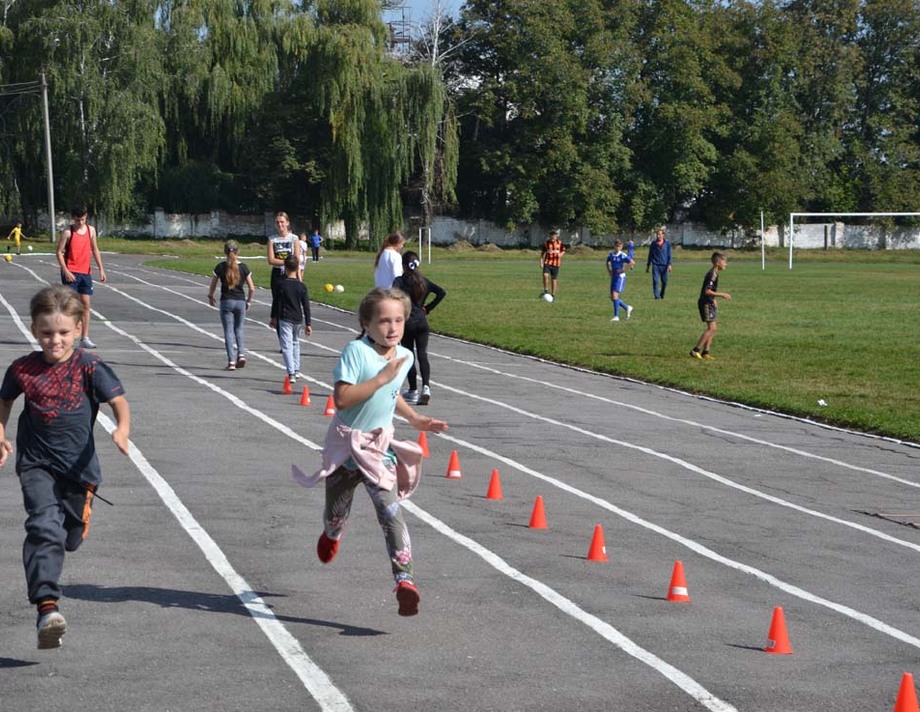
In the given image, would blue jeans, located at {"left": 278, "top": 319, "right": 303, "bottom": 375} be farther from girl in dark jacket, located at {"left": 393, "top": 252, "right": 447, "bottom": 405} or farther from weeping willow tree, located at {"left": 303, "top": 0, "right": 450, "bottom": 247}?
weeping willow tree, located at {"left": 303, "top": 0, "right": 450, "bottom": 247}

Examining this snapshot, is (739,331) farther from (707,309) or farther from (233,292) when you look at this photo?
(233,292)

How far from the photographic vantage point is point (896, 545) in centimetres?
970

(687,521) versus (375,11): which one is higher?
(375,11)

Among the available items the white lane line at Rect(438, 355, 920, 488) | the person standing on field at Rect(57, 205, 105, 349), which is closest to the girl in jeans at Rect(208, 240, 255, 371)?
the person standing on field at Rect(57, 205, 105, 349)

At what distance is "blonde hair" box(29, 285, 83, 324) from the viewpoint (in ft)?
20.9

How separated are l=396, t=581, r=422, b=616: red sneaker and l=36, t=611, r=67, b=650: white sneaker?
158 centimetres

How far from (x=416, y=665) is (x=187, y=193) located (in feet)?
234

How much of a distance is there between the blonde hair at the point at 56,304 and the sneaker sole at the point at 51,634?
138 cm

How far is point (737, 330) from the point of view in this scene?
1114 inches

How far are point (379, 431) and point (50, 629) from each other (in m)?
1.82

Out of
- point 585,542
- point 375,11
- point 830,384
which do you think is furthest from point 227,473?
point 375,11

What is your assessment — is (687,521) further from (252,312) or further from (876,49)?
(876,49)

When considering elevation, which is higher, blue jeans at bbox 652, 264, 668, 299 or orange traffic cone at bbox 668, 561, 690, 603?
blue jeans at bbox 652, 264, 668, 299

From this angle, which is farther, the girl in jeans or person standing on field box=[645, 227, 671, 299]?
person standing on field box=[645, 227, 671, 299]
